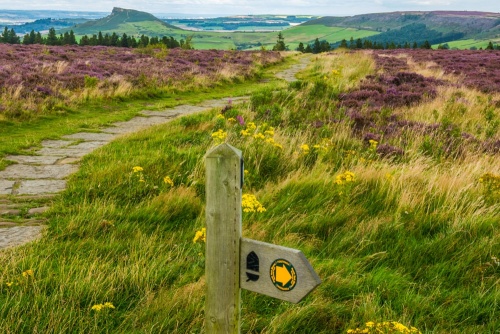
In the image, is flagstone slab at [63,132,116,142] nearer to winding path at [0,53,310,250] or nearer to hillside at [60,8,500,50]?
winding path at [0,53,310,250]

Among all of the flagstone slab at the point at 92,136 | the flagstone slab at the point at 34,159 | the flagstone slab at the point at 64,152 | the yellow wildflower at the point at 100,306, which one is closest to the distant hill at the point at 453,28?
the flagstone slab at the point at 92,136

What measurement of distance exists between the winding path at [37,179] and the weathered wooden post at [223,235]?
8.20ft

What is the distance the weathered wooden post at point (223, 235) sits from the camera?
5.90 feet

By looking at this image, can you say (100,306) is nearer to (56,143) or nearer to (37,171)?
(37,171)

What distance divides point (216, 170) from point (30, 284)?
6.25 feet

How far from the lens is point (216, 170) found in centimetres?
181

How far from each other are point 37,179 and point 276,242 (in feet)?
11.8

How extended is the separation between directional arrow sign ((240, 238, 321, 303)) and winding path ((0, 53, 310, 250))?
269 cm

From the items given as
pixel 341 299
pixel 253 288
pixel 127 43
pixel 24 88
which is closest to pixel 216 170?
pixel 253 288

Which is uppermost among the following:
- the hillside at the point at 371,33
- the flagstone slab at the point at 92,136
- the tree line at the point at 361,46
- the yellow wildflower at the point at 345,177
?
the hillside at the point at 371,33

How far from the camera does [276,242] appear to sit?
3.79 meters

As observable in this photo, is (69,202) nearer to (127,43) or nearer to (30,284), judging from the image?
(30,284)

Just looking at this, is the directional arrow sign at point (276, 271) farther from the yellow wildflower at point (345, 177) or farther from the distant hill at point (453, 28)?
the distant hill at point (453, 28)

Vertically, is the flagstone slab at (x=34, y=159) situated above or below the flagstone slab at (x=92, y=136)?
above
